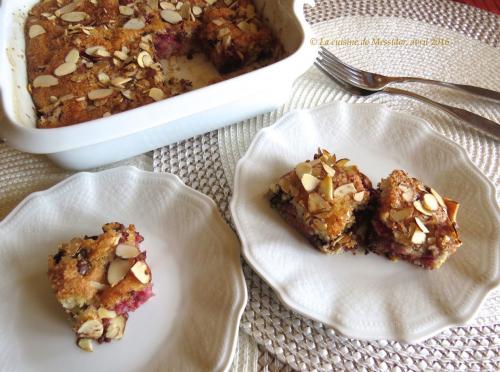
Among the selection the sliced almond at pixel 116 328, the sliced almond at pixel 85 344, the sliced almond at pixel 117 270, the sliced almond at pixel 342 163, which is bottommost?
the sliced almond at pixel 85 344

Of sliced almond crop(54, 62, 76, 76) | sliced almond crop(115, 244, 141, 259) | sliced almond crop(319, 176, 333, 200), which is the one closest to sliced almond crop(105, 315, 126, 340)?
Answer: sliced almond crop(115, 244, 141, 259)

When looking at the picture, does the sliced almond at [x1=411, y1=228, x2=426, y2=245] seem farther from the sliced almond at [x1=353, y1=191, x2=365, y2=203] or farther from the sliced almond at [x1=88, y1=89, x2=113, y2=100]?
the sliced almond at [x1=88, y1=89, x2=113, y2=100]

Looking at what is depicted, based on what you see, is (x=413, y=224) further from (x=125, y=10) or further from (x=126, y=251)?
(x=125, y=10)

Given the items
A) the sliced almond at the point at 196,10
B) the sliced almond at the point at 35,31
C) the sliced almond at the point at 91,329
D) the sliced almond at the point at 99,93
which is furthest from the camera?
the sliced almond at the point at 196,10

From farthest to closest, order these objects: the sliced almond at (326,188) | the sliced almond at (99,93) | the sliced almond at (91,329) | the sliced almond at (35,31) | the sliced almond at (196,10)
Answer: the sliced almond at (196,10) < the sliced almond at (35,31) < the sliced almond at (99,93) < the sliced almond at (326,188) < the sliced almond at (91,329)

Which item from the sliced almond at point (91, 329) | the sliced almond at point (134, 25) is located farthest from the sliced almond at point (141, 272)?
the sliced almond at point (134, 25)

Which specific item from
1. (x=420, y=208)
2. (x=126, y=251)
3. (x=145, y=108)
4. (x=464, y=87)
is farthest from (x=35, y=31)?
(x=464, y=87)

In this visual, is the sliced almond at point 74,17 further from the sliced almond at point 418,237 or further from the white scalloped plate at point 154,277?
the sliced almond at point 418,237

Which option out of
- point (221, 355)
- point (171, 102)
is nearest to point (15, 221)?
point (171, 102)
